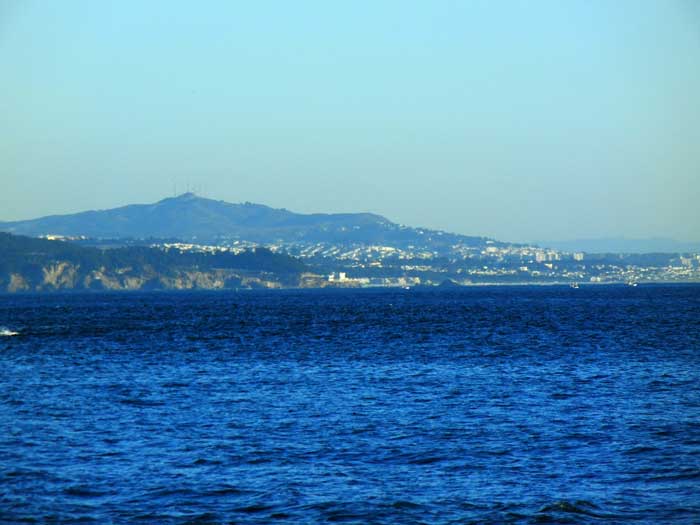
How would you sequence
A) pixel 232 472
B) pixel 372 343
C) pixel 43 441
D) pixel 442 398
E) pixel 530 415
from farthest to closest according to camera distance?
pixel 372 343 < pixel 442 398 < pixel 530 415 < pixel 43 441 < pixel 232 472

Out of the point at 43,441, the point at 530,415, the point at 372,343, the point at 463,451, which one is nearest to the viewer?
the point at 463,451

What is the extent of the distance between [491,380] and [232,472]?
971 inches

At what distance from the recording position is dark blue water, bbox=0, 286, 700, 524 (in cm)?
2559

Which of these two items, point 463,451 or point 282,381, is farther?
point 282,381

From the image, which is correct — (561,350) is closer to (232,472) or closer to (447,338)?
(447,338)

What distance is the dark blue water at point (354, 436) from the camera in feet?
84.0

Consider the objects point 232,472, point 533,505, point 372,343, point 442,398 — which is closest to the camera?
point 533,505

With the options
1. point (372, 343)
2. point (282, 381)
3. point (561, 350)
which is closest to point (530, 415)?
point (282, 381)

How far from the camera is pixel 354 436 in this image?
34844mm

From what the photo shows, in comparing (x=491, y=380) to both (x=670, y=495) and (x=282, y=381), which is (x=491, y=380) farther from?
(x=670, y=495)

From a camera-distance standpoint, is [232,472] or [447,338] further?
[447,338]

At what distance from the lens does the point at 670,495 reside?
26422 millimetres

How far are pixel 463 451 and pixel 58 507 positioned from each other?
1248 centimetres

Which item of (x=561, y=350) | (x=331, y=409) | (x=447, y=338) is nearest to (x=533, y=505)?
(x=331, y=409)
